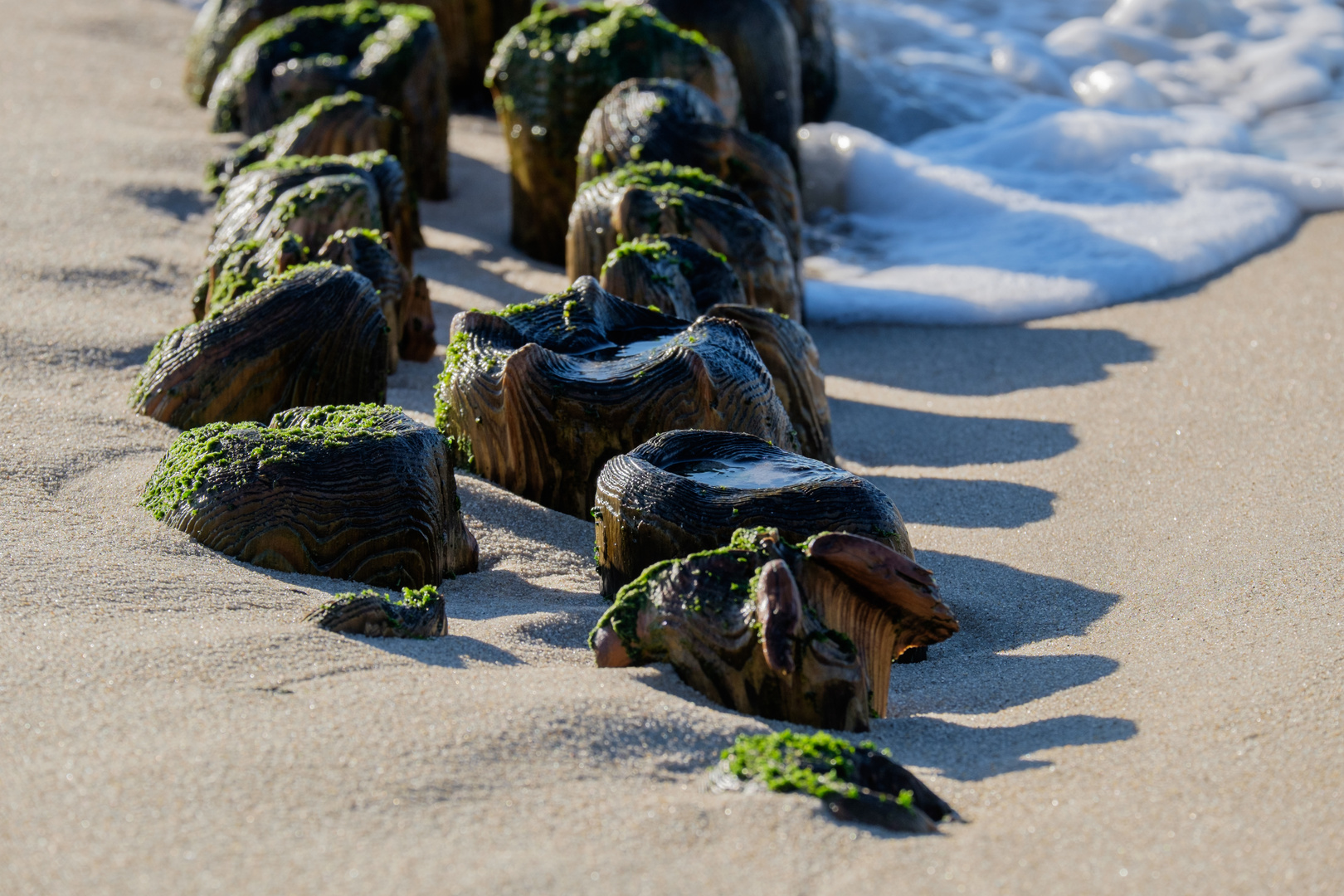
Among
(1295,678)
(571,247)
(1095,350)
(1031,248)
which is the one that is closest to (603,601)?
(1295,678)

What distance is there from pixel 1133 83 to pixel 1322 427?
7.42 metres

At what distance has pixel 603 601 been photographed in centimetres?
331

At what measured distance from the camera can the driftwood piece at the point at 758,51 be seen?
8.25m

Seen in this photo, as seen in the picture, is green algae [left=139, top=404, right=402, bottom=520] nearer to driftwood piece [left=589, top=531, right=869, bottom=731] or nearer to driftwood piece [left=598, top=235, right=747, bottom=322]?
driftwood piece [left=589, top=531, right=869, bottom=731]

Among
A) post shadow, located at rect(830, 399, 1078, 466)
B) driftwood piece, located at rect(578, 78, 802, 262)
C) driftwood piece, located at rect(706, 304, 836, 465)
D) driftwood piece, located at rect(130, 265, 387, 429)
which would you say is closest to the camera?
driftwood piece, located at rect(130, 265, 387, 429)

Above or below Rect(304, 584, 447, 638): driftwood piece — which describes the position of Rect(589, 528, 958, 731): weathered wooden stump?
above

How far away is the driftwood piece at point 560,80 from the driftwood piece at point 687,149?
533 millimetres

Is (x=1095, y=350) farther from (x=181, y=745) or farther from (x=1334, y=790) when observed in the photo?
(x=181, y=745)

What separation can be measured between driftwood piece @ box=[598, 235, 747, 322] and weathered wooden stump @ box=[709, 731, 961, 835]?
96.5 inches

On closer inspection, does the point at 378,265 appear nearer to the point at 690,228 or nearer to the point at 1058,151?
the point at 690,228

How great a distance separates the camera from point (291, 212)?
16.7ft

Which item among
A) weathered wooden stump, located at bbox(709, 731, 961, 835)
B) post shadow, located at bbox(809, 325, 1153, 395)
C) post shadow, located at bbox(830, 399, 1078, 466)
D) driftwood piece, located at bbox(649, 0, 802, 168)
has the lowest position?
post shadow, located at bbox(830, 399, 1078, 466)

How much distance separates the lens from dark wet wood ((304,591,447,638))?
279cm

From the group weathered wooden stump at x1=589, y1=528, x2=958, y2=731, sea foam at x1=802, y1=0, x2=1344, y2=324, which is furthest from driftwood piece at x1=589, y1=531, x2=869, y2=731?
sea foam at x1=802, y1=0, x2=1344, y2=324
